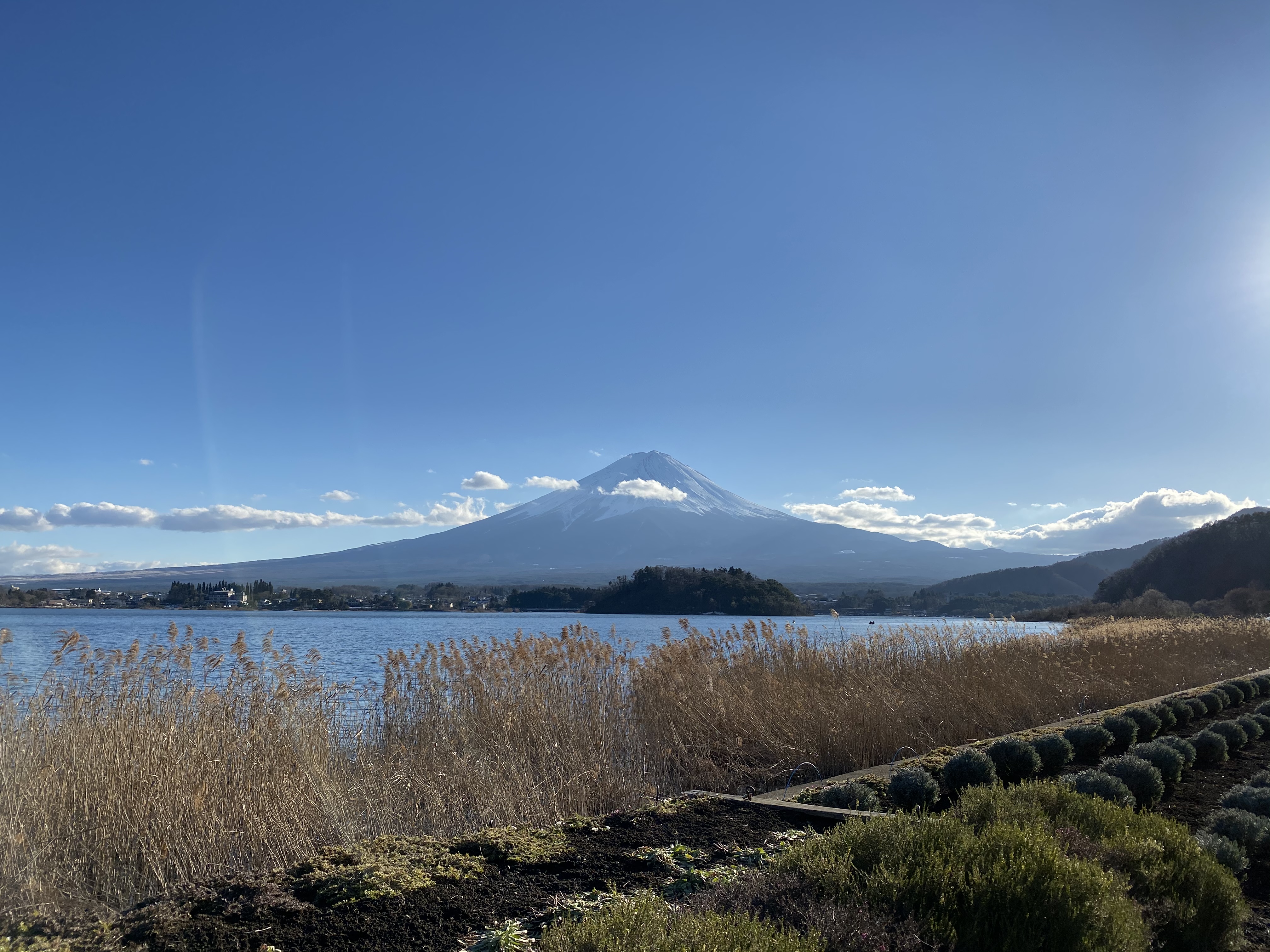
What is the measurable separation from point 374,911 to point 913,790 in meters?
3.52

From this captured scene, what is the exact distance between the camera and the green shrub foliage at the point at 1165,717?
8.78 m

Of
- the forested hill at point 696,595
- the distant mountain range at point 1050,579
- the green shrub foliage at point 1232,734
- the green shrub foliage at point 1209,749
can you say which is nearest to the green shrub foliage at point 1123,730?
the green shrub foliage at point 1209,749

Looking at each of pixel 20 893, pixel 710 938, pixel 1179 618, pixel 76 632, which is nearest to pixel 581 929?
pixel 710 938

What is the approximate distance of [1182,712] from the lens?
9.23 m

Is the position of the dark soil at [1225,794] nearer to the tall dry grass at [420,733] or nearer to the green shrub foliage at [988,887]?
the green shrub foliage at [988,887]

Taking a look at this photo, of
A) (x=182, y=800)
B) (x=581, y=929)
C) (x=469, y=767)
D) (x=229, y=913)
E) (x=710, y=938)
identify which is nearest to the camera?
(x=710, y=938)

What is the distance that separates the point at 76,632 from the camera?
6625mm

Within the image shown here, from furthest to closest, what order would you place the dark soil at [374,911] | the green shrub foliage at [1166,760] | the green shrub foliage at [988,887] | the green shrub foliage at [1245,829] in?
the green shrub foliage at [1166,760], the green shrub foliage at [1245,829], the dark soil at [374,911], the green shrub foliage at [988,887]

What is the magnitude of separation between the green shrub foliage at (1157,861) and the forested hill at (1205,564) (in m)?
53.8

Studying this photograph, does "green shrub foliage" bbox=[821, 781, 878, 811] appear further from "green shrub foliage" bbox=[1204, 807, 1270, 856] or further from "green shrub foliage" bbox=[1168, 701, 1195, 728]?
"green shrub foliage" bbox=[1168, 701, 1195, 728]

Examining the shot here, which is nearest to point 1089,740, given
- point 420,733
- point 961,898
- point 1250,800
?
point 1250,800

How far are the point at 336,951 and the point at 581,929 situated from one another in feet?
3.76

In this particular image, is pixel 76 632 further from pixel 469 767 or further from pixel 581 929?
pixel 581 929

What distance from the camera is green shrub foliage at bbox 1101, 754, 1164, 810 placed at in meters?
5.39
